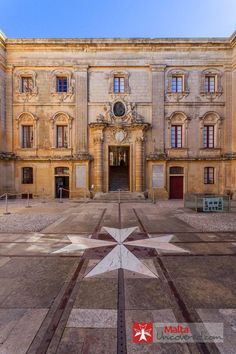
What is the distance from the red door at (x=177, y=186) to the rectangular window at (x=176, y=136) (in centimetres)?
331

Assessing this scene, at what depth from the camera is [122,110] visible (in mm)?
20688

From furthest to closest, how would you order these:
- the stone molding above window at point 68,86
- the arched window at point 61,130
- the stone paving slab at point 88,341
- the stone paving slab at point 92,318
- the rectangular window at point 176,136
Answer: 1. the rectangular window at point 176,136
2. the arched window at point 61,130
3. the stone molding above window at point 68,86
4. the stone paving slab at point 92,318
5. the stone paving slab at point 88,341

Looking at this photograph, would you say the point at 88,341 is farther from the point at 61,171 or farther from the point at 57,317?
the point at 61,171

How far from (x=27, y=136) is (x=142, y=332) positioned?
70.8 ft

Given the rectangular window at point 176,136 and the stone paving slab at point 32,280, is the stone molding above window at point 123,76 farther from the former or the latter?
the stone paving slab at point 32,280

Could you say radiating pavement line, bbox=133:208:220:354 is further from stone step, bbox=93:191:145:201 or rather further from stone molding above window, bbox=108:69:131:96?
stone molding above window, bbox=108:69:131:96

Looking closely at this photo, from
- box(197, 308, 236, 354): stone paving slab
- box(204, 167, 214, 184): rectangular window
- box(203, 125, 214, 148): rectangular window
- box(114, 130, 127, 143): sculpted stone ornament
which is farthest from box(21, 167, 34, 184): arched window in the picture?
box(197, 308, 236, 354): stone paving slab

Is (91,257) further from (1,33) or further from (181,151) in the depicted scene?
(1,33)

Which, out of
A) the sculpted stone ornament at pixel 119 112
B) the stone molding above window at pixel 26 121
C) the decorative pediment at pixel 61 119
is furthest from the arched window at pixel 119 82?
the stone molding above window at pixel 26 121

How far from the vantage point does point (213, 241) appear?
6.95m

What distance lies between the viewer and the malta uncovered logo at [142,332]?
276 centimetres

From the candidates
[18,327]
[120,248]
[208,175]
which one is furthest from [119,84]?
[18,327]

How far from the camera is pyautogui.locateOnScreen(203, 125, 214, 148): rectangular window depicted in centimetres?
2095

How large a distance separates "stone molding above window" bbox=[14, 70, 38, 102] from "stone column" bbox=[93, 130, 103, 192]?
7634mm
